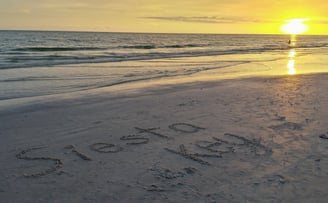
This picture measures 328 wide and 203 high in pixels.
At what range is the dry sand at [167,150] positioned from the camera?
360 centimetres

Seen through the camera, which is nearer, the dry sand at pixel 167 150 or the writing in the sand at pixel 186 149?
the dry sand at pixel 167 150

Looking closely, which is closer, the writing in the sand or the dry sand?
the dry sand

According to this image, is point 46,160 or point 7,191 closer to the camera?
point 7,191

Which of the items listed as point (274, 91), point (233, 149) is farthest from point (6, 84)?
point (233, 149)

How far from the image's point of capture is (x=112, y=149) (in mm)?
4902

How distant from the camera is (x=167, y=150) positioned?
4812 millimetres

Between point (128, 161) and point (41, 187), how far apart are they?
1114 millimetres

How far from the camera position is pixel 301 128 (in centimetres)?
572

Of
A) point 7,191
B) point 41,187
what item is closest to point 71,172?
point 41,187

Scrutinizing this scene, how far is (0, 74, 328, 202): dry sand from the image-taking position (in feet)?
11.8

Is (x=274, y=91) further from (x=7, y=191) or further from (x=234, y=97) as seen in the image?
(x=7, y=191)

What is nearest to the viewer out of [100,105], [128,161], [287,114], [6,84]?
[128,161]

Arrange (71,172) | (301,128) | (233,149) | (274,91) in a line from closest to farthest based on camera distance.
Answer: (71,172)
(233,149)
(301,128)
(274,91)

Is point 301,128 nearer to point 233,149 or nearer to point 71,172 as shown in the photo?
point 233,149
